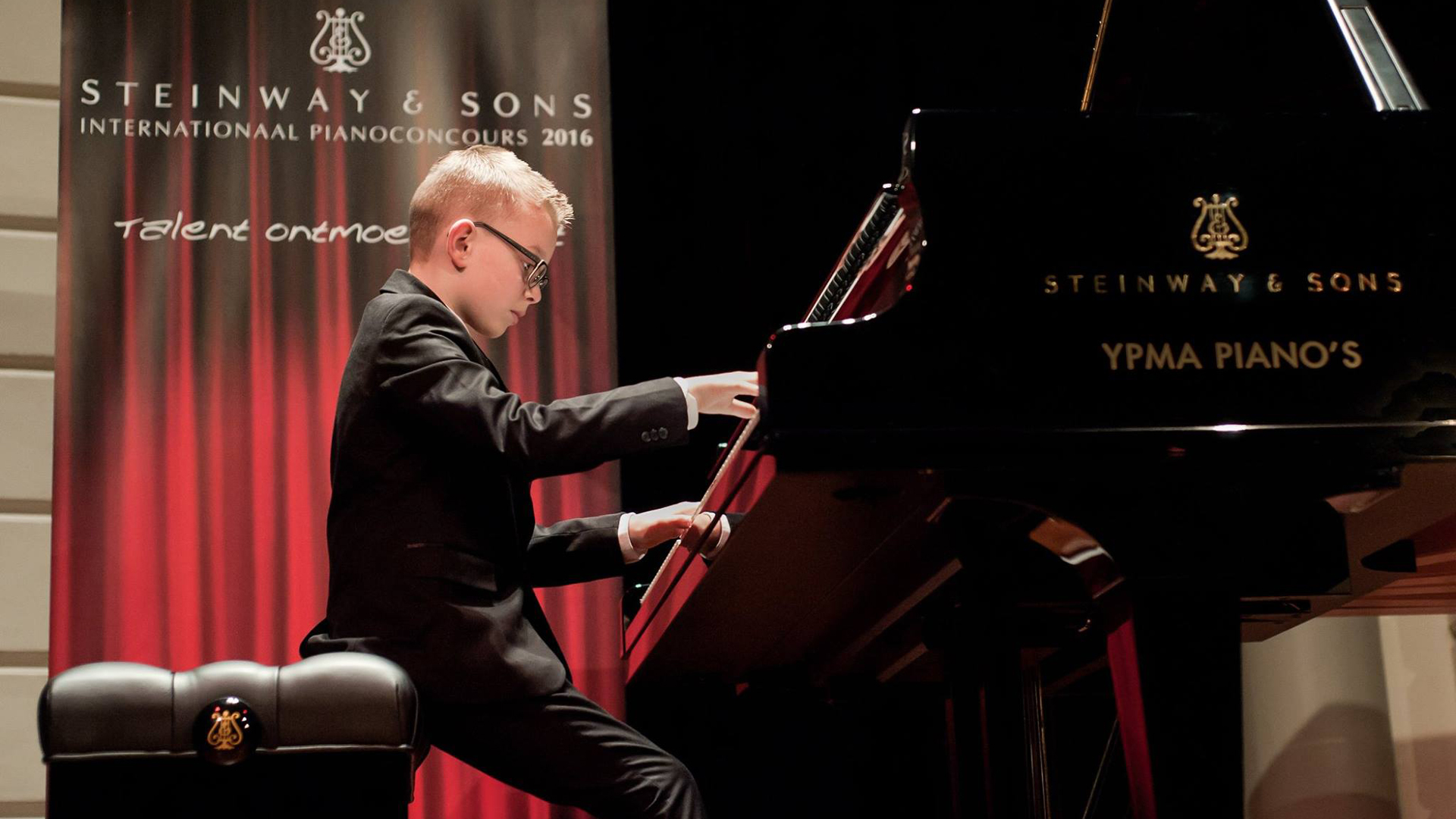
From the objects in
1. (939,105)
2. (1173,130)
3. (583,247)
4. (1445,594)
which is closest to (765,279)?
(583,247)

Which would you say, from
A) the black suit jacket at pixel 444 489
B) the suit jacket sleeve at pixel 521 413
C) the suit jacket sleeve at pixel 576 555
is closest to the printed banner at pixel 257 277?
the suit jacket sleeve at pixel 576 555

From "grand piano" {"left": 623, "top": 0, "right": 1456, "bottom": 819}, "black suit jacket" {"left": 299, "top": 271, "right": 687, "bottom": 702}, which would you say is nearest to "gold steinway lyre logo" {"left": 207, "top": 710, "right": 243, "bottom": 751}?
"black suit jacket" {"left": 299, "top": 271, "right": 687, "bottom": 702}

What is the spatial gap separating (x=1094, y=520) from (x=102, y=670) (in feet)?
3.84

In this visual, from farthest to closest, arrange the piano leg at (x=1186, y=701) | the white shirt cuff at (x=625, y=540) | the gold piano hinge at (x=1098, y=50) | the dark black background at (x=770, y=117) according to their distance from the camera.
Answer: the dark black background at (x=770, y=117), the white shirt cuff at (x=625, y=540), the gold piano hinge at (x=1098, y=50), the piano leg at (x=1186, y=701)

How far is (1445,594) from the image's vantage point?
2.42 meters

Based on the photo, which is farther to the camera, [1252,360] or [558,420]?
[558,420]

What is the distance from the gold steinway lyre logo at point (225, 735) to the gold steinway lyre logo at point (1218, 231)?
1208 mm

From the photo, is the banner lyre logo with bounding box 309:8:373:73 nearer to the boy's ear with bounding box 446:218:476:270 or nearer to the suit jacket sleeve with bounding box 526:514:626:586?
the boy's ear with bounding box 446:218:476:270

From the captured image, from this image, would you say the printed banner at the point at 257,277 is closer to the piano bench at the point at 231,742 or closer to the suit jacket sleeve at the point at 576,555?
the suit jacket sleeve at the point at 576,555

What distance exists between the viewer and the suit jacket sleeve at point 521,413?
1790 millimetres

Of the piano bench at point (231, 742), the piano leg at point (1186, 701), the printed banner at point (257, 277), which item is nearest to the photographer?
the piano leg at point (1186, 701)

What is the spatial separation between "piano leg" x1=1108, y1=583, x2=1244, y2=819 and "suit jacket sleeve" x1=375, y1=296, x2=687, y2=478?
2.18 feet

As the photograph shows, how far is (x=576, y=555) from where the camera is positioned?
7.70 ft

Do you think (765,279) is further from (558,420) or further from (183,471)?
(558,420)
